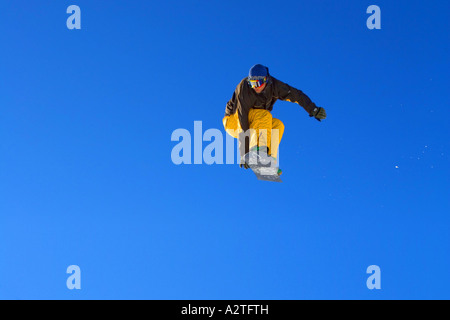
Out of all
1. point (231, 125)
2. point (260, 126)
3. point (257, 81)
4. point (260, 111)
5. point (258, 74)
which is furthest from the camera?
point (231, 125)

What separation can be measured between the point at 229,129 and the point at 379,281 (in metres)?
8.07

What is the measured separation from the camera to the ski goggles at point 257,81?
57.0 ft

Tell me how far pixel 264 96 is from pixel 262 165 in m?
2.02

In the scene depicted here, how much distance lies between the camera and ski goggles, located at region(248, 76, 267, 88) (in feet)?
57.0

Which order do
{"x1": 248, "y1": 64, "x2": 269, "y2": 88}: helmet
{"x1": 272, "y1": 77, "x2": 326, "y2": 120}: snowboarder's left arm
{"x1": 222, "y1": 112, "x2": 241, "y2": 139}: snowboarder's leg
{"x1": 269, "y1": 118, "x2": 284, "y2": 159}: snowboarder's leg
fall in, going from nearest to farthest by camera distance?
1. {"x1": 248, "y1": 64, "x2": 269, "y2": 88}: helmet
2. {"x1": 272, "y1": 77, "x2": 326, "y2": 120}: snowboarder's left arm
3. {"x1": 269, "y1": 118, "x2": 284, "y2": 159}: snowboarder's leg
4. {"x1": 222, "y1": 112, "x2": 241, "y2": 139}: snowboarder's leg

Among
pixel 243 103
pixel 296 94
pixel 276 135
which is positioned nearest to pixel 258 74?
pixel 243 103

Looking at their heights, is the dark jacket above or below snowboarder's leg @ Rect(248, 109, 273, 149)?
above

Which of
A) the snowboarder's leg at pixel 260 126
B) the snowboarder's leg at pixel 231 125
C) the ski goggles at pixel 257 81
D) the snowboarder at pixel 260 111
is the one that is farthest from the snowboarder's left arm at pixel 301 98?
the snowboarder's leg at pixel 231 125

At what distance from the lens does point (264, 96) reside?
1806cm

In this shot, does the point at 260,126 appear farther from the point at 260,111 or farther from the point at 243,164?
the point at 243,164

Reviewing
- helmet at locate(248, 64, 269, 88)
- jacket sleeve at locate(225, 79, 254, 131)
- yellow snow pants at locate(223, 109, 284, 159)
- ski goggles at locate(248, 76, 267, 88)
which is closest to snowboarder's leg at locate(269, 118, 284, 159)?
yellow snow pants at locate(223, 109, 284, 159)

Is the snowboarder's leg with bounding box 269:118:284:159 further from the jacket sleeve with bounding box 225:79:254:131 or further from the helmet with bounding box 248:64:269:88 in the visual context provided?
the helmet with bounding box 248:64:269:88

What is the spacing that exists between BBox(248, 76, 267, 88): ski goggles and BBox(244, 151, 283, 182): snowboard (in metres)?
1.90
